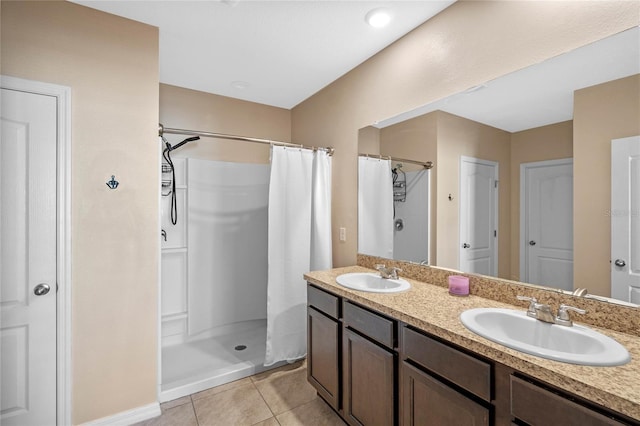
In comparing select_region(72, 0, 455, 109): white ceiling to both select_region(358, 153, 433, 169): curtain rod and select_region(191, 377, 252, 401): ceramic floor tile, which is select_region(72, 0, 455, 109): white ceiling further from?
select_region(191, 377, 252, 401): ceramic floor tile

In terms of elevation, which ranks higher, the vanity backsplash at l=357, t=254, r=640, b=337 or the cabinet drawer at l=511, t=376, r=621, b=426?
the vanity backsplash at l=357, t=254, r=640, b=337

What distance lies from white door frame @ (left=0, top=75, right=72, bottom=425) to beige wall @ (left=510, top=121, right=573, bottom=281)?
2.53 metres

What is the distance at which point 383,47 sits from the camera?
87.0 inches

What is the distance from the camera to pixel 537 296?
1388 millimetres

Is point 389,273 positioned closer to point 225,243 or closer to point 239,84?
point 225,243

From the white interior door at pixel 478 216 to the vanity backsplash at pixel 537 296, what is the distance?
78 millimetres

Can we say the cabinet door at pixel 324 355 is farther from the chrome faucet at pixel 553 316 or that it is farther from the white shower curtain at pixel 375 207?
the chrome faucet at pixel 553 316

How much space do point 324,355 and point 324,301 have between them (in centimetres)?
36

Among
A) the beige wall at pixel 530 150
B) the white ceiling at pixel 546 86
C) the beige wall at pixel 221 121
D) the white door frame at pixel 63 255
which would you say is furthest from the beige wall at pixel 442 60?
the white door frame at pixel 63 255

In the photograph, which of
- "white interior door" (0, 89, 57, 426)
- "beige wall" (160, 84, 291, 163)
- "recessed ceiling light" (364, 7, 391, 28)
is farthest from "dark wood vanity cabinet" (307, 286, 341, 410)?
"beige wall" (160, 84, 291, 163)

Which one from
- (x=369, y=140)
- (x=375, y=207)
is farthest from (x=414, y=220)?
(x=369, y=140)

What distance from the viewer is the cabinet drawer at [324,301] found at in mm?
1823

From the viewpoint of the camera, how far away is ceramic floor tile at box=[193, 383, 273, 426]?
74.8 inches

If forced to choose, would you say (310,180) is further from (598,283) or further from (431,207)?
(598,283)
